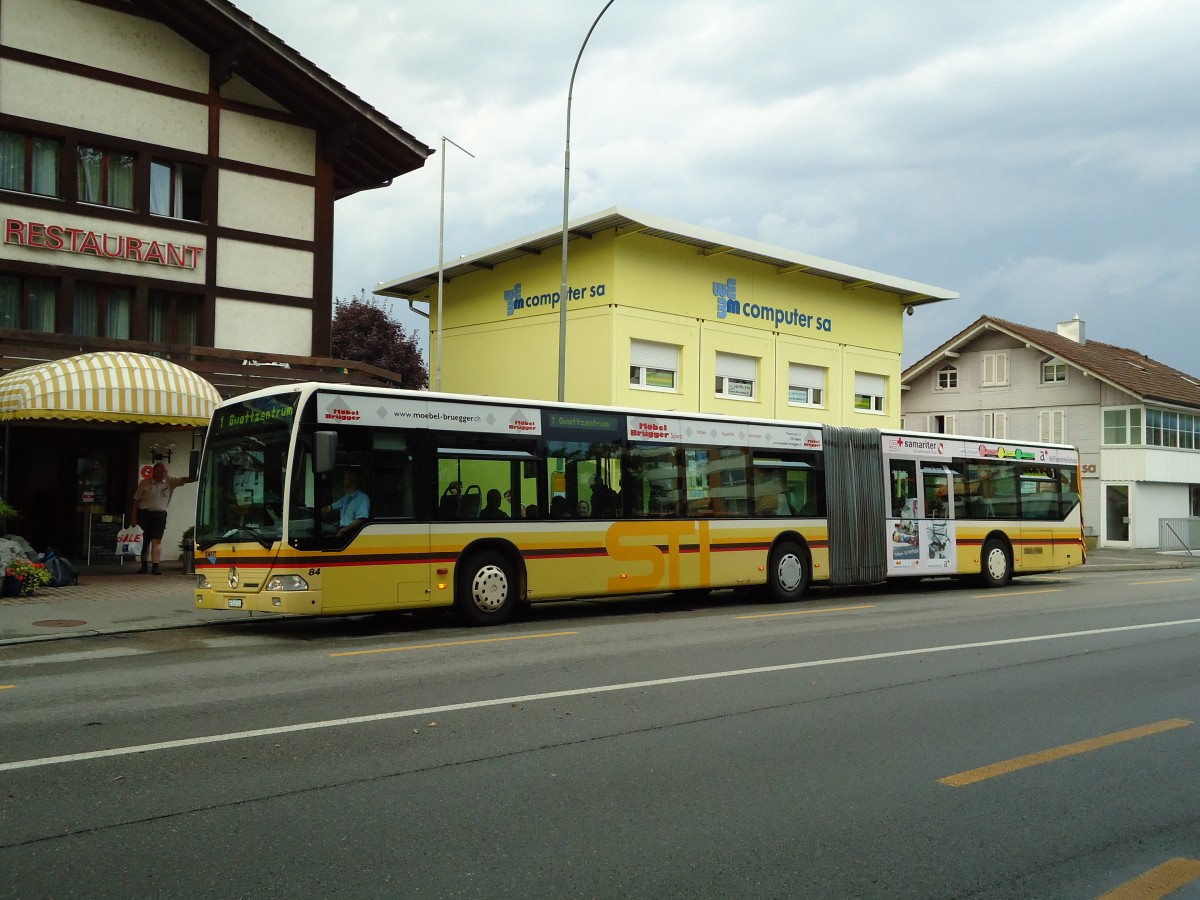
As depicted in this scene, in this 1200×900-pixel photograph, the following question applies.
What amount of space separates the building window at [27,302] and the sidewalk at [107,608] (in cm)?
443

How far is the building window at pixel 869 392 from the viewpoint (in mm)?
31859

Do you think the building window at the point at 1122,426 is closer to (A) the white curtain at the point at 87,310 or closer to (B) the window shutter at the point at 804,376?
(B) the window shutter at the point at 804,376

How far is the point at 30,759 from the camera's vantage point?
6172 millimetres

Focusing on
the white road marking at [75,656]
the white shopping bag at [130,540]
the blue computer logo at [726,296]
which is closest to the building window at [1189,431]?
the blue computer logo at [726,296]

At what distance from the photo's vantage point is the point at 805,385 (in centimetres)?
3023

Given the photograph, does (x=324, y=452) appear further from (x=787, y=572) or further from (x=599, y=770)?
(x=787, y=572)

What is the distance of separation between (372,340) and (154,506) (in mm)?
37285

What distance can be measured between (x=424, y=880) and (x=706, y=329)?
23891 millimetres

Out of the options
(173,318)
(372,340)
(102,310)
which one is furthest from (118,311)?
(372,340)

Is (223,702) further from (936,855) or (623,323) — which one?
(623,323)

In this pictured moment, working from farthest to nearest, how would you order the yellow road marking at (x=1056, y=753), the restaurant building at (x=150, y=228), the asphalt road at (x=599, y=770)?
1. the restaurant building at (x=150, y=228)
2. the yellow road marking at (x=1056, y=753)
3. the asphalt road at (x=599, y=770)

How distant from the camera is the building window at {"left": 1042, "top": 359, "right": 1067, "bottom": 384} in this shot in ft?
159

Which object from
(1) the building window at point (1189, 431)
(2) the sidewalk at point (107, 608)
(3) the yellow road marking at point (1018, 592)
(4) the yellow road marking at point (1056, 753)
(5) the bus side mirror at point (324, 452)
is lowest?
(3) the yellow road marking at point (1018, 592)

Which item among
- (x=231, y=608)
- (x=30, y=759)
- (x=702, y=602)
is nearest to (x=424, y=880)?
(x=30, y=759)
